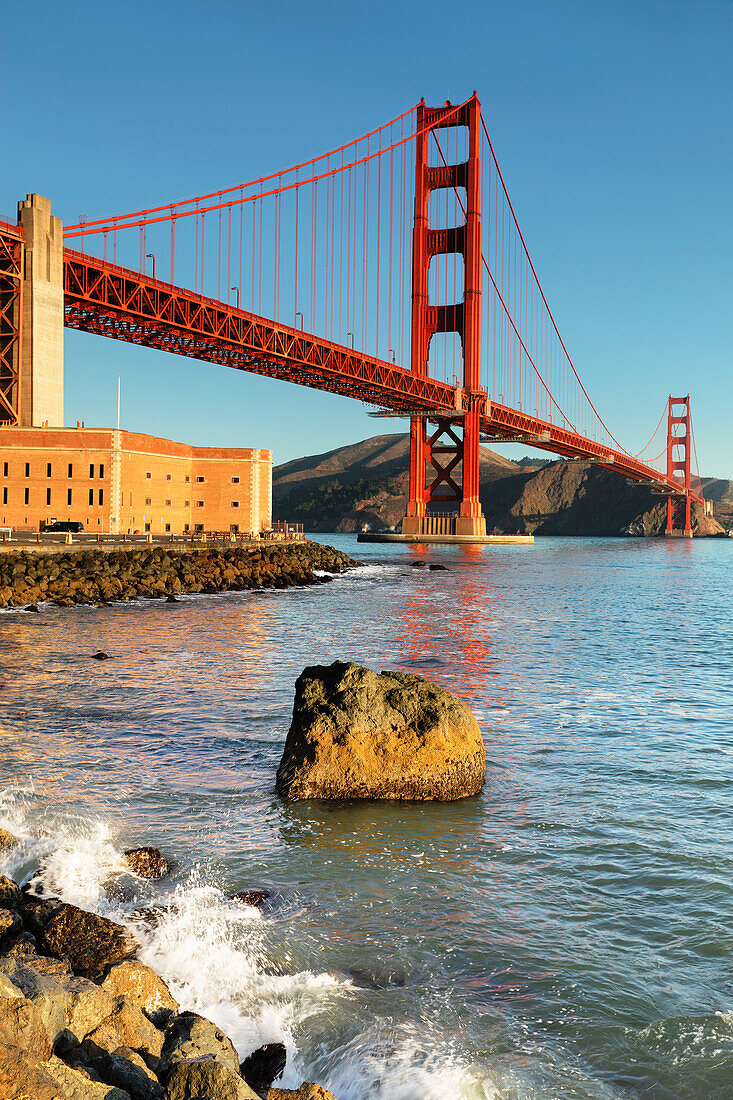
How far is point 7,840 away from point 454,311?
58995 millimetres

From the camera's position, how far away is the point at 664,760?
26.1 ft

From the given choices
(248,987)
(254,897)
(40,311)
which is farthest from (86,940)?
(40,311)

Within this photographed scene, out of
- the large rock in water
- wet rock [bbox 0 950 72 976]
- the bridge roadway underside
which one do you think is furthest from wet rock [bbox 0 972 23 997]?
the bridge roadway underside

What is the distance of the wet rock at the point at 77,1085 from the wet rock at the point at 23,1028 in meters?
0.06

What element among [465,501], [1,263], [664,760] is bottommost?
[664,760]

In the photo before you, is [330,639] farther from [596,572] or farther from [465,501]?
[465,501]

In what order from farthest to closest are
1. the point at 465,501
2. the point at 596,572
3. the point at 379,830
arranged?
the point at 465,501
the point at 596,572
the point at 379,830

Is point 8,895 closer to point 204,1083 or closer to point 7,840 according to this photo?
point 7,840

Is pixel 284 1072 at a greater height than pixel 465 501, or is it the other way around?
pixel 465 501

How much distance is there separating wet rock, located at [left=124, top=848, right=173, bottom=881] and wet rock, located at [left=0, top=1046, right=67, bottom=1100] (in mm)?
2531

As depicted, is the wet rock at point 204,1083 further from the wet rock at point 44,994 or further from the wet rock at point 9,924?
the wet rock at point 9,924

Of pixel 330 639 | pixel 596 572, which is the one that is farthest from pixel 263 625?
pixel 596 572

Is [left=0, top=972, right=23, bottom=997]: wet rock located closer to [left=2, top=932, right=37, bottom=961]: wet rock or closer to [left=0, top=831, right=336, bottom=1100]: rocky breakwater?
[left=0, top=831, right=336, bottom=1100]: rocky breakwater

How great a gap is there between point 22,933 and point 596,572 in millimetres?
44941
